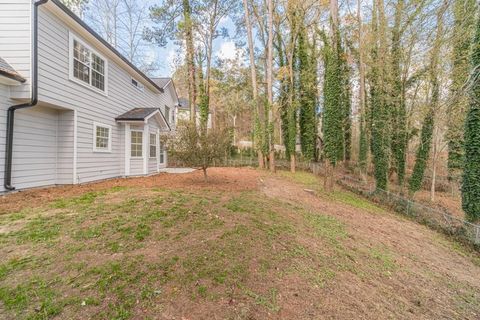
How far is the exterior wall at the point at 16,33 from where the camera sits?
5.69 metres

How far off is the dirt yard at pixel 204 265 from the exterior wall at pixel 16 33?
136 inches

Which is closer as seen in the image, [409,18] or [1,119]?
[409,18]

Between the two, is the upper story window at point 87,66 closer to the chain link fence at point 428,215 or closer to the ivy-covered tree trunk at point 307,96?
the chain link fence at point 428,215

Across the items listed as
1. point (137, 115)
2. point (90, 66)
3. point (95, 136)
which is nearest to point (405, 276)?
point (95, 136)

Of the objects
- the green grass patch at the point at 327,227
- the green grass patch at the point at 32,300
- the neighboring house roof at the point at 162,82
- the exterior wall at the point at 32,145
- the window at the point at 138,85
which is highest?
the neighboring house roof at the point at 162,82

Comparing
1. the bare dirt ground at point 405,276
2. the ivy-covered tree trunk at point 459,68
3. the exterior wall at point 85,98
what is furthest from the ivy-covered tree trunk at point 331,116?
the exterior wall at point 85,98

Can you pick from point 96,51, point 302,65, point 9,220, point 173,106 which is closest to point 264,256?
point 9,220

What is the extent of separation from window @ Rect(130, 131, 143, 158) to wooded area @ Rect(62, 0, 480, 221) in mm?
4868

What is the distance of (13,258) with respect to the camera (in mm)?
2744

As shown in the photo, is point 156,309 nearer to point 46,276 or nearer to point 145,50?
point 46,276

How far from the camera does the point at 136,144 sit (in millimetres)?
10234

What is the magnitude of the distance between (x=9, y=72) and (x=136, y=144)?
5.19 m

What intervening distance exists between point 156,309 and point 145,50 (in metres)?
23.5

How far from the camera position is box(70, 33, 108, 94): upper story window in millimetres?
7129
